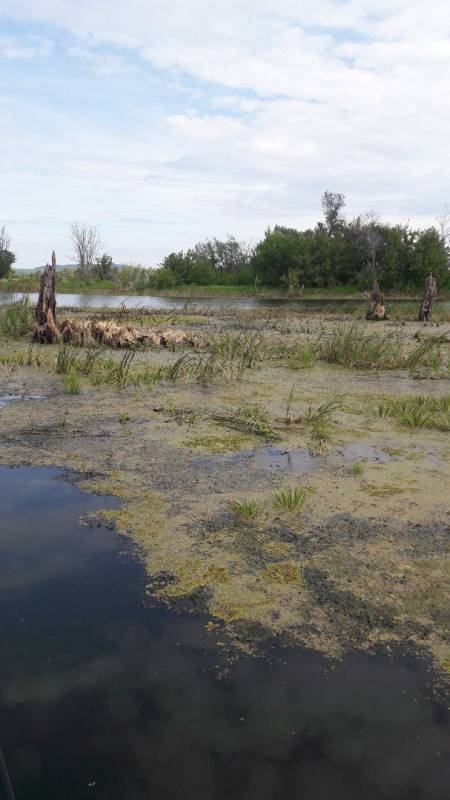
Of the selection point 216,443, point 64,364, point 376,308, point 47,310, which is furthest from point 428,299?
point 216,443

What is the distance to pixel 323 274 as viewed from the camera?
2060 inches

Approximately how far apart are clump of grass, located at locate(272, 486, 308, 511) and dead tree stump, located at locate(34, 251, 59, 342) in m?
9.74

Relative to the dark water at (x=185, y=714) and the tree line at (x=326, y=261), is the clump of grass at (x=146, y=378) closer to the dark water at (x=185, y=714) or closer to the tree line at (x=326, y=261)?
the dark water at (x=185, y=714)

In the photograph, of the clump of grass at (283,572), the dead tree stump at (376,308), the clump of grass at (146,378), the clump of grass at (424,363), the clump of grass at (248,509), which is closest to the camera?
the clump of grass at (283,572)

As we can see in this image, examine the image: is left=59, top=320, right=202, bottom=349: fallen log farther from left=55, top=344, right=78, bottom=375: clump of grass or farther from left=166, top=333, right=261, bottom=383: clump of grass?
left=55, top=344, right=78, bottom=375: clump of grass

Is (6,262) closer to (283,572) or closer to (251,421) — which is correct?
(251,421)

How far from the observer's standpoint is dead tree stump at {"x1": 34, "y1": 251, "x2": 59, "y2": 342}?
1305cm

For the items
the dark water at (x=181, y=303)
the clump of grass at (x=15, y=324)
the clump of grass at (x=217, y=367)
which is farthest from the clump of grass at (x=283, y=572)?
the dark water at (x=181, y=303)

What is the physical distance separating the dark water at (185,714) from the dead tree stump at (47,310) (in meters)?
10.6

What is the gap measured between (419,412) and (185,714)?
5.06 m

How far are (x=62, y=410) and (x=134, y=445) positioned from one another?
1.80 m

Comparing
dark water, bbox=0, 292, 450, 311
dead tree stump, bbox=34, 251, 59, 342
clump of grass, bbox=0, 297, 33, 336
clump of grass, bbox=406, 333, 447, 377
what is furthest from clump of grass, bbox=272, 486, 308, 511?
dark water, bbox=0, 292, 450, 311

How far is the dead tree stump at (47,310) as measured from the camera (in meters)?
13.0

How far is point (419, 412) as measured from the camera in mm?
6812
